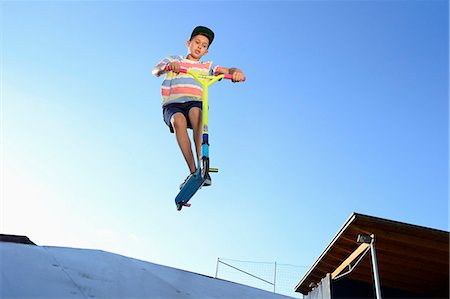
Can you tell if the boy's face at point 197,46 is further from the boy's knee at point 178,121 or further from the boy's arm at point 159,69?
the boy's knee at point 178,121

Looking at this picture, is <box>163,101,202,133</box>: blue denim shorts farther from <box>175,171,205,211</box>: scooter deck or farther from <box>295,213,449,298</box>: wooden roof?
<box>295,213,449,298</box>: wooden roof

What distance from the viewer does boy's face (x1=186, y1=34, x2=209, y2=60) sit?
3.29 meters

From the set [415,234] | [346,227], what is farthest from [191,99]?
[415,234]

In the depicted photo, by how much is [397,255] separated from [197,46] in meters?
5.29

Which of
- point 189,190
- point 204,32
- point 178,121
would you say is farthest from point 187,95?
point 189,190

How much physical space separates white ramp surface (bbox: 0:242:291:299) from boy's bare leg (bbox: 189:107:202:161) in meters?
1.27

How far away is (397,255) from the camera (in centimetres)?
680

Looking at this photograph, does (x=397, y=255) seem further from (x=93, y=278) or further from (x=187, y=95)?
(x=93, y=278)

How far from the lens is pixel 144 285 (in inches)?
64.5

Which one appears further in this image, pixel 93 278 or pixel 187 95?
pixel 187 95

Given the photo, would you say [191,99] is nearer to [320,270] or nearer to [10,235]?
[10,235]

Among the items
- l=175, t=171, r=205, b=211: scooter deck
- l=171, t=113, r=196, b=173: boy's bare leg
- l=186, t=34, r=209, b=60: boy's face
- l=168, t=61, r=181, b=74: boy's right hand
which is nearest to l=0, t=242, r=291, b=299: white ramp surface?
l=175, t=171, r=205, b=211: scooter deck

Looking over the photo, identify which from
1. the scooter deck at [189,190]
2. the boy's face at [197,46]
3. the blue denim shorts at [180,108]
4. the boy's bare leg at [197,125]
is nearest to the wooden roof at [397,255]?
the scooter deck at [189,190]

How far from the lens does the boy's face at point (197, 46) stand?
3.29m
